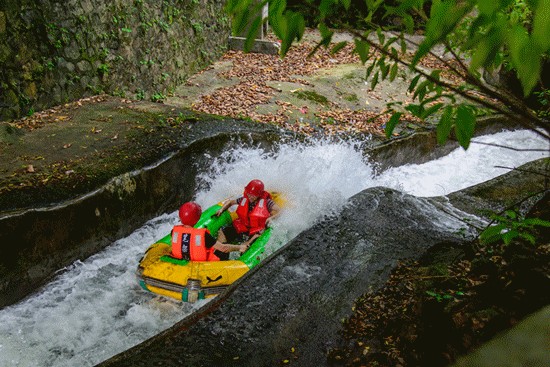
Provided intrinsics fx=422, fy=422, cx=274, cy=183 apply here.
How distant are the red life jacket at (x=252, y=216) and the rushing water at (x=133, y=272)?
0.31 meters

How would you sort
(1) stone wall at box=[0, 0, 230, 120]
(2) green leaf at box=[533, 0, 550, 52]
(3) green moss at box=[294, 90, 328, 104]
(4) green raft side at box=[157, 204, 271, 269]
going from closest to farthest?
(2) green leaf at box=[533, 0, 550, 52] < (4) green raft side at box=[157, 204, 271, 269] < (1) stone wall at box=[0, 0, 230, 120] < (3) green moss at box=[294, 90, 328, 104]

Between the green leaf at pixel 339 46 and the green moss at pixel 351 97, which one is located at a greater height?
the green leaf at pixel 339 46

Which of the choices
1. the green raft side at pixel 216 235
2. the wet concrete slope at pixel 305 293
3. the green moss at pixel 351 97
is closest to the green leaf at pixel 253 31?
the wet concrete slope at pixel 305 293

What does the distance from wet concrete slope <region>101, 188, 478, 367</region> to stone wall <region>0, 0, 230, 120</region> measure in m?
6.15

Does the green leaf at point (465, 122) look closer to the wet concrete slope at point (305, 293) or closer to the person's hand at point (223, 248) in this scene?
the wet concrete slope at point (305, 293)

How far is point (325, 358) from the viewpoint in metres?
3.62

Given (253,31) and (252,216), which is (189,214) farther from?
(253,31)

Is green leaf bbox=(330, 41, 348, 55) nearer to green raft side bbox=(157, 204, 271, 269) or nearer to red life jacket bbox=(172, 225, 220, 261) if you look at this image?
red life jacket bbox=(172, 225, 220, 261)

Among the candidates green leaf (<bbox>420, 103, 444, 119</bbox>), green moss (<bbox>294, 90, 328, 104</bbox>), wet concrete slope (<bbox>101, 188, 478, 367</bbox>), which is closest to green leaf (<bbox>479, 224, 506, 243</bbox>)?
green leaf (<bbox>420, 103, 444, 119</bbox>)

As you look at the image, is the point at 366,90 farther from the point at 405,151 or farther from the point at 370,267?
the point at 370,267

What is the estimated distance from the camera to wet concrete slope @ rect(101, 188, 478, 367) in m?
3.71

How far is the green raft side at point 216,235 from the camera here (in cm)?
600

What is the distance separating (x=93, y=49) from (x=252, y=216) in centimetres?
571

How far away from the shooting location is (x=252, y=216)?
695 cm
